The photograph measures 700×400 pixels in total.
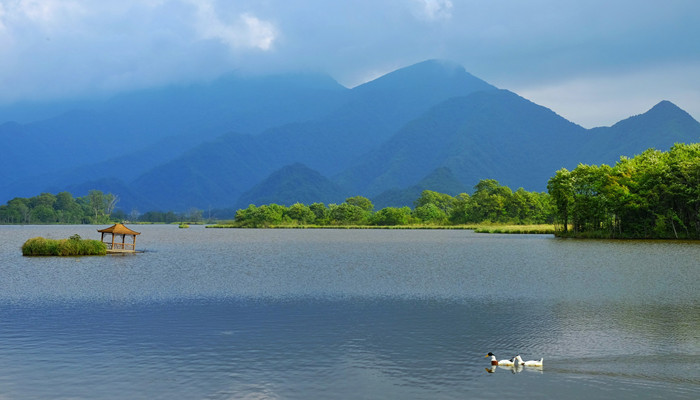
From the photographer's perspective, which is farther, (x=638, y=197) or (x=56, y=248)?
(x=638, y=197)

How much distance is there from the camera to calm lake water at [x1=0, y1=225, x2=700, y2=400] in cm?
1817

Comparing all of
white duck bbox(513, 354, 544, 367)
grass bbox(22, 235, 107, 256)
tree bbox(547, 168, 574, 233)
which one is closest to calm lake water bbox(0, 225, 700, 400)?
white duck bbox(513, 354, 544, 367)

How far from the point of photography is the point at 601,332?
83.3 feet

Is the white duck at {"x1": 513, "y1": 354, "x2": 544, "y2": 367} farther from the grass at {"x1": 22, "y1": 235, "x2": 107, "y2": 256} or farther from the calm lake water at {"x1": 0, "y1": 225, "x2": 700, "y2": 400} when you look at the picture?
the grass at {"x1": 22, "y1": 235, "x2": 107, "y2": 256}

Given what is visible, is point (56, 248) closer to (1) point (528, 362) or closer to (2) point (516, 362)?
(2) point (516, 362)

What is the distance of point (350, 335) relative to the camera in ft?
83.6

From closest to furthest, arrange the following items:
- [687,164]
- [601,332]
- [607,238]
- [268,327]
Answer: [601,332] → [268,327] → [687,164] → [607,238]

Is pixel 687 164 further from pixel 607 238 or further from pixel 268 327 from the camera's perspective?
pixel 268 327

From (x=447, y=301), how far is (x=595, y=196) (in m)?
85.5

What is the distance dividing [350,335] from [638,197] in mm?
90712

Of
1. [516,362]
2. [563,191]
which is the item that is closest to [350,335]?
[516,362]

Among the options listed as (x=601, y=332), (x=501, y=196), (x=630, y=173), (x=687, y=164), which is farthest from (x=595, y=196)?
(x=601, y=332)

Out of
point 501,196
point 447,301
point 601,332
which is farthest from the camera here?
point 501,196

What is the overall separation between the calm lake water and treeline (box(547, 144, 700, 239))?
176ft
